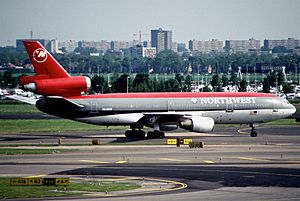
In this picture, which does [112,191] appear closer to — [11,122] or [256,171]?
[256,171]

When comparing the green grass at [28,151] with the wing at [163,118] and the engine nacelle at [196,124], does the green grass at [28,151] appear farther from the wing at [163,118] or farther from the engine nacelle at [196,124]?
the engine nacelle at [196,124]

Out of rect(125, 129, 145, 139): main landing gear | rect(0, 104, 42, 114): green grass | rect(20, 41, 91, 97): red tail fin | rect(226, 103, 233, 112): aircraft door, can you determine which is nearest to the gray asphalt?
rect(125, 129, 145, 139): main landing gear

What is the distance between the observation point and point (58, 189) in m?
50.7

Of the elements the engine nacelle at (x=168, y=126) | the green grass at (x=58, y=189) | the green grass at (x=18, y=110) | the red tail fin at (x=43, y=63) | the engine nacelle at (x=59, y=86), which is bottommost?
the green grass at (x=18, y=110)

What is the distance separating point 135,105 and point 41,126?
91.2ft

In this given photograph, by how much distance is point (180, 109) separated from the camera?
90562 millimetres

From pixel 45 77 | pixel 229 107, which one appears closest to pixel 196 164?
pixel 45 77

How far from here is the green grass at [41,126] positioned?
107 metres

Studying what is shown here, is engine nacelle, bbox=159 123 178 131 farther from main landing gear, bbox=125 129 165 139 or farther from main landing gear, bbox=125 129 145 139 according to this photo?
main landing gear, bbox=125 129 145 139

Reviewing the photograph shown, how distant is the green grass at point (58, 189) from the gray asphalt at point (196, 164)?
2.85 meters

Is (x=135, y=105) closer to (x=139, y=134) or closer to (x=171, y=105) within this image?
(x=139, y=134)

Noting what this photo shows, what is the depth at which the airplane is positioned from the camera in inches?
3396

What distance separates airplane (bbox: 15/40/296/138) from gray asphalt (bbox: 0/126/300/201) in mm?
2330

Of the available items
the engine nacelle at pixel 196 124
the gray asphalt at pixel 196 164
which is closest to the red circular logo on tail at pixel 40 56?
the gray asphalt at pixel 196 164
